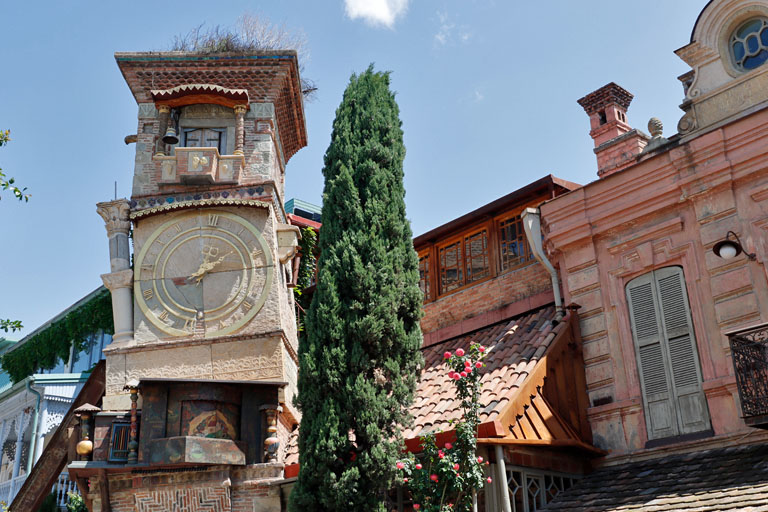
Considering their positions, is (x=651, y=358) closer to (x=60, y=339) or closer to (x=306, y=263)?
(x=306, y=263)

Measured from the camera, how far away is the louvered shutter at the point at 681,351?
10930 mm

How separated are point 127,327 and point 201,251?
1.82m

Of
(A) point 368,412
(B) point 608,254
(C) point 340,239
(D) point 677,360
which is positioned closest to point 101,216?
(C) point 340,239

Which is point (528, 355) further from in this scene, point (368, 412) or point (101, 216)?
point (101, 216)

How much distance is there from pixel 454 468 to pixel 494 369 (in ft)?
9.28

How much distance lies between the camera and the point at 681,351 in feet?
37.2

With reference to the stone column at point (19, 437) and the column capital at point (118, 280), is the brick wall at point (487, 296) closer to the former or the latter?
the column capital at point (118, 280)

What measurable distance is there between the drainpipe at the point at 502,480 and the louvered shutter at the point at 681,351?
243 centimetres

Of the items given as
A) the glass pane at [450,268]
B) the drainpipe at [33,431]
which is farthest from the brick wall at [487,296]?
the drainpipe at [33,431]

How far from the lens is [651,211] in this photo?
12.0 m

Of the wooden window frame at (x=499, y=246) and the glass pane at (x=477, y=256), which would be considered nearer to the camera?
the wooden window frame at (x=499, y=246)

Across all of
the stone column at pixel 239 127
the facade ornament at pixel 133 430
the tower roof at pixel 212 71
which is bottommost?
the facade ornament at pixel 133 430

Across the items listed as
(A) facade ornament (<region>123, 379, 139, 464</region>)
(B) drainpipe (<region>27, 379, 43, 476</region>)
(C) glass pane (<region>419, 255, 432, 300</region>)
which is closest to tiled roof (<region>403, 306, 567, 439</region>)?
(C) glass pane (<region>419, 255, 432, 300</region>)

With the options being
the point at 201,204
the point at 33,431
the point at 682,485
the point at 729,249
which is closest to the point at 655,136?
the point at 729,249
